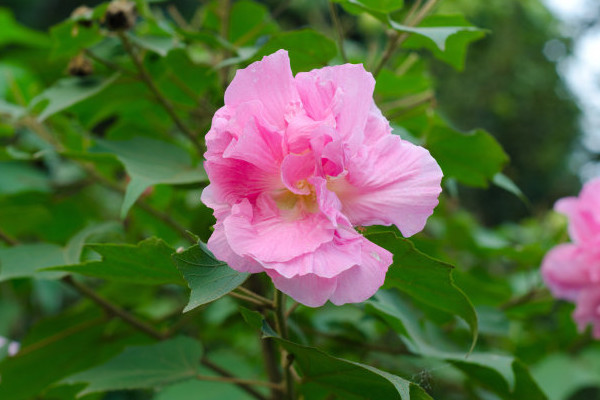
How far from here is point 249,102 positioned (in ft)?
1.38

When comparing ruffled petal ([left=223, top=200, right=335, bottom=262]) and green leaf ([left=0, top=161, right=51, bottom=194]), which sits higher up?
ruffled petal ([left=223, top=200, right=335, bottom=262])

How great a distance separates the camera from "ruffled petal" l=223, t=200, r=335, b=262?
39cm

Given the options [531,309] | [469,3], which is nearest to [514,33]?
[469,3]

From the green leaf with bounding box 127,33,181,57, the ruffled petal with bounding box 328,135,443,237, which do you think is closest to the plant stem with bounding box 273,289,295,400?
the ruffled petal with bounding box 328,135,443,237

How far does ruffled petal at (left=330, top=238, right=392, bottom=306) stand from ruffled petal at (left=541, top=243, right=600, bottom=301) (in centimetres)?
58

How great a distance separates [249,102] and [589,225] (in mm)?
685

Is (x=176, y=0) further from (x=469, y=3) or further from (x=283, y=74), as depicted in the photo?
(x=283, y=74)

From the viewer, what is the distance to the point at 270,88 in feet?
1.42

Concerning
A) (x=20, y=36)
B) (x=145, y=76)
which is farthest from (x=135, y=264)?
(x=20, y=36)

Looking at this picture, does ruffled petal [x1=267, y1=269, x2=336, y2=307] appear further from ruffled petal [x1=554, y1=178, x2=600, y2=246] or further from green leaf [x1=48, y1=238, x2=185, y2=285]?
ruffled petal [x1=554, y1=178, x2=600, y2=246]

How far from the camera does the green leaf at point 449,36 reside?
2.13 feet

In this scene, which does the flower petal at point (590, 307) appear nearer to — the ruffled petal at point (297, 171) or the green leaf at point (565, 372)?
the green leaf at point (565, 372)

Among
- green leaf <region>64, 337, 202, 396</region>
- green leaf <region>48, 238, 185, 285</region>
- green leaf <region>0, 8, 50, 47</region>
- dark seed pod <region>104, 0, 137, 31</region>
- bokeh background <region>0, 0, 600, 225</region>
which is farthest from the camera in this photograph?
bokeh background <region>0, 0, 600, 225</region>

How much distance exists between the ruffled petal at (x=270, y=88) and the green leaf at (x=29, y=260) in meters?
0.34
